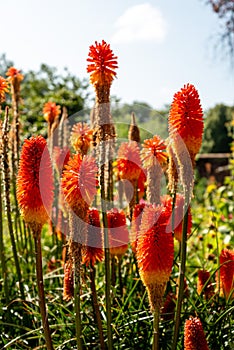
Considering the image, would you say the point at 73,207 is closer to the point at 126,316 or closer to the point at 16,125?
the point at 126,316

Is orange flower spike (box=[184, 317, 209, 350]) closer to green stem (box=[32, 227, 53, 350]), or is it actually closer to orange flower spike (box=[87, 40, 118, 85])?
green stem (box=[32, 227, 53, 350])

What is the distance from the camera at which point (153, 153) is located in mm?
2471

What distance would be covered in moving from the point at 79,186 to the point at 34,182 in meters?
0.18

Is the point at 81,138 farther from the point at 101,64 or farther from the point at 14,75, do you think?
the point at 14,75

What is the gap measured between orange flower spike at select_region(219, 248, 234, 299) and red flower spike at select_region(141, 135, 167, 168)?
0.59 metres

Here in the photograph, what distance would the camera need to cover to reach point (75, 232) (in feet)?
6.33

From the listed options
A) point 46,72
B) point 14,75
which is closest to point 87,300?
point 14,75

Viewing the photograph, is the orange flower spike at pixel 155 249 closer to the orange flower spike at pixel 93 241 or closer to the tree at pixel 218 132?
the orange flower spike at pixel 93 241

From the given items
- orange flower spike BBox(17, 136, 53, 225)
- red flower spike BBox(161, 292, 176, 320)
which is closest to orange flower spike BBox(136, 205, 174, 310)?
orange flower spike BBox(17, 136, 53, 225)

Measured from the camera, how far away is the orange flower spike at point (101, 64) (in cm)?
204

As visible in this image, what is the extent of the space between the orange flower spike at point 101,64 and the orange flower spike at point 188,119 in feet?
0.91

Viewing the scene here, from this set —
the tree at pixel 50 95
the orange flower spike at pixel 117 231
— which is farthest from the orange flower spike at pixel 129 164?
the tree at pixel 50 95

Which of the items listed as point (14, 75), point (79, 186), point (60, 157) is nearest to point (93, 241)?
point (79, 186)

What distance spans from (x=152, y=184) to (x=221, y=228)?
380 cm
